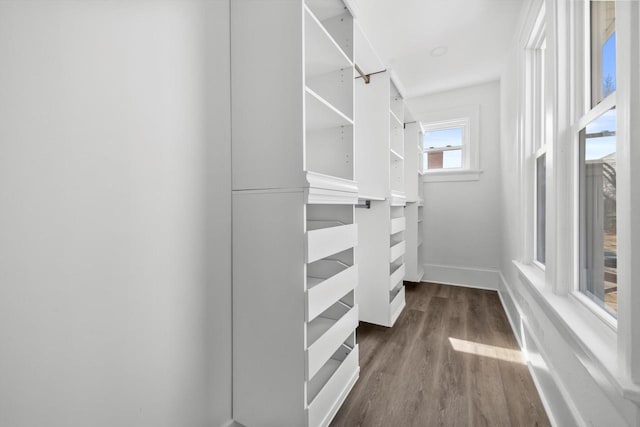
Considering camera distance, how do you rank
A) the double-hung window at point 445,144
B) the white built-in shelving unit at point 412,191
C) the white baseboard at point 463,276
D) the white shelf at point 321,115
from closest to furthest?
the white shelf at point 321,115
the white built-in shelving unit at point 412,191
the white baseboard at point 463,276
the double-hung window at point 445,144

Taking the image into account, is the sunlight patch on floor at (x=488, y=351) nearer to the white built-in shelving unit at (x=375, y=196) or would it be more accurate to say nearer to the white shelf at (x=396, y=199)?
the white built-in shelving unit at (x=375, y=196)

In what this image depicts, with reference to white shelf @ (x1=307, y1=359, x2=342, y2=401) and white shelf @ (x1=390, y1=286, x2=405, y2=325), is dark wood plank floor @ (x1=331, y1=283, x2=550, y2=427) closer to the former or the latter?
white shelf @ (x1=390, y1=286, x2=405, y2=325)

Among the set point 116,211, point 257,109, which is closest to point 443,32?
point 257,109

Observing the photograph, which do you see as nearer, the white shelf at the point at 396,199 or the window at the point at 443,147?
the white shelf at the point at 396,199

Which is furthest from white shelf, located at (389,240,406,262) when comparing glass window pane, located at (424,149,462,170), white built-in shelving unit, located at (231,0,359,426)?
glass window pane, located at (424,149,462,170)

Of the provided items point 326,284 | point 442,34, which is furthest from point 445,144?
point 326,284

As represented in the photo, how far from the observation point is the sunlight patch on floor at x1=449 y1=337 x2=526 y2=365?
1751 mm

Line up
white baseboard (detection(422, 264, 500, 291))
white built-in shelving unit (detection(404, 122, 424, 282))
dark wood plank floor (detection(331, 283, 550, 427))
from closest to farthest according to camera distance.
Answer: dark wood plank floor (detection(331, 283, 550, 427)), white built-in shelving unit (detection(404, 122, 424, 282)), white baseboard (detection(422, 264, 500, 291))

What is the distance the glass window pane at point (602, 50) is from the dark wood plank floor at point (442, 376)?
143 centimetres

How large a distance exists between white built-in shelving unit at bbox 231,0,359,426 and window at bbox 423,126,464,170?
9.50 feet

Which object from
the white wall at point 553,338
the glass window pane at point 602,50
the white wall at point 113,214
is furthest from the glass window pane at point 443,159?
the white wall at point 113,214

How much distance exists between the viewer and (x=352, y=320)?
1.40 meters

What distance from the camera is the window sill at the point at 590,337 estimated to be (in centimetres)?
66

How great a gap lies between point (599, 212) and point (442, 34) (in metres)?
2.01
